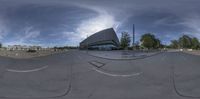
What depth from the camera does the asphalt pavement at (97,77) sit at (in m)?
1.99

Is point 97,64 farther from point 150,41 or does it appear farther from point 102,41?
point 150,41

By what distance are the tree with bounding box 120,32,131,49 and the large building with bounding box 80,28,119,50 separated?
0.12 feet

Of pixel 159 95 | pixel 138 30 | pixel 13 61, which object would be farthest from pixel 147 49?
pixel 13 61

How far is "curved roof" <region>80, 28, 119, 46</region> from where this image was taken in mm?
1813

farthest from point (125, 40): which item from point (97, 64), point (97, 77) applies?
point (97, 77)

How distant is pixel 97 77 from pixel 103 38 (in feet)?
1.24

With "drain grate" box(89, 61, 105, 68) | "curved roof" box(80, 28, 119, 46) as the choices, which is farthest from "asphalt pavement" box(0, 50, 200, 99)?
"curved roof" box(80, 28, 119, 46)

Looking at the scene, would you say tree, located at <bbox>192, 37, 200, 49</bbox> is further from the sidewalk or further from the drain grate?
the drain grate

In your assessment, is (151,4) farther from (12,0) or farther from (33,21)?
(12,0)

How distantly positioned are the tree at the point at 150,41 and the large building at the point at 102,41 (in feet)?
0.58

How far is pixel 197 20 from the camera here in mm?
1978

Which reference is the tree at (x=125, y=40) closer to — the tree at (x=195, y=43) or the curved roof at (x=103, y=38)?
the curved roof at (x=103, y=38)

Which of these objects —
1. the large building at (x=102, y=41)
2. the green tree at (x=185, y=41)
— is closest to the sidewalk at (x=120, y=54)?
the large building at (x=102, y=41)

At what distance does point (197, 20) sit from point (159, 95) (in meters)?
0.61
